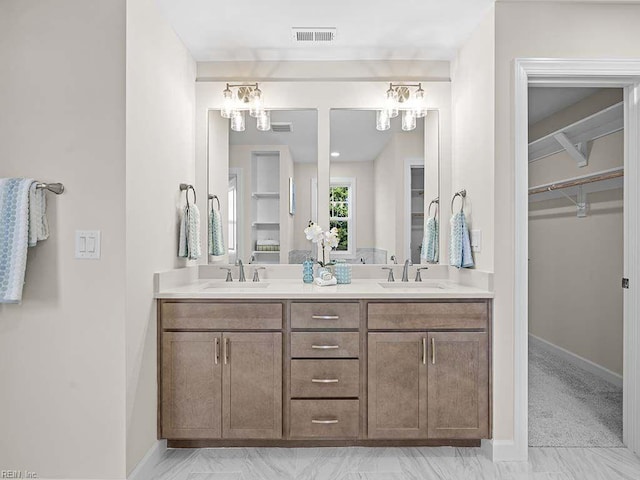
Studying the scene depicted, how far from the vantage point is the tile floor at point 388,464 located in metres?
2.03

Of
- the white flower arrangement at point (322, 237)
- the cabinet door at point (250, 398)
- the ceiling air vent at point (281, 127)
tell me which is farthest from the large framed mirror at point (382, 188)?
the cabinet door at point (250, 398)

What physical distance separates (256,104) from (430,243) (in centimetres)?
157

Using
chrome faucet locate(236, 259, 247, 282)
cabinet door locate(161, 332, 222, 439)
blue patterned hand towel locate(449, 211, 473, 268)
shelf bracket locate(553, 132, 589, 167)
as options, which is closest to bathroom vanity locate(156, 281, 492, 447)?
cabinet door locate(161, 332, 222, 439)

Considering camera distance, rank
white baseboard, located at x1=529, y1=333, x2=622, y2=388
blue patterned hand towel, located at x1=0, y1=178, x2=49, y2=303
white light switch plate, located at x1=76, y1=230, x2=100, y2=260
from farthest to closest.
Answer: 1. white baseboard, located at x1=529, y1=333, x2=622, y2=388
2. white light switch plate, located at x1=76, y1=230, x2=100, y2=260
3. blue patterned hand towel, located at x1=0, y1=178, x2=49, y2=303

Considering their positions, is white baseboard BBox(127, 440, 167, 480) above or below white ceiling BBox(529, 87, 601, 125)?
below

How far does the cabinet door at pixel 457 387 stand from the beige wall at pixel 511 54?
0.26 feet

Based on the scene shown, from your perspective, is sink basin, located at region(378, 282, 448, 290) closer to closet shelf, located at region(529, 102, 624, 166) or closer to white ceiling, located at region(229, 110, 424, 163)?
white ceiling, located at region(229, 110, 424, 163)

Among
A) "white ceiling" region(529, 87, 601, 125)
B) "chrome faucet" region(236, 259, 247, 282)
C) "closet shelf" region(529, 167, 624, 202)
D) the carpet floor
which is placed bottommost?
the carpet floor

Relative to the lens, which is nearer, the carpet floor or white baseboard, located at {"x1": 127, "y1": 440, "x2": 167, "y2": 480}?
white baseboard, located at {"x1": 127, "y1": 440, "x2": 167, "y2": 480}

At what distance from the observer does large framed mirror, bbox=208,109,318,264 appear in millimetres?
2875

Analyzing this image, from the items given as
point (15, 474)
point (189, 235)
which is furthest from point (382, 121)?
point (15, 474)

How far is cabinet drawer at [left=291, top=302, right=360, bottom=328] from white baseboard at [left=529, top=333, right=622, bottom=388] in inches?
97.1

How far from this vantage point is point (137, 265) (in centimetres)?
194

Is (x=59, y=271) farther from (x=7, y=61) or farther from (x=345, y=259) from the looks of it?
(x=345, y=259)
